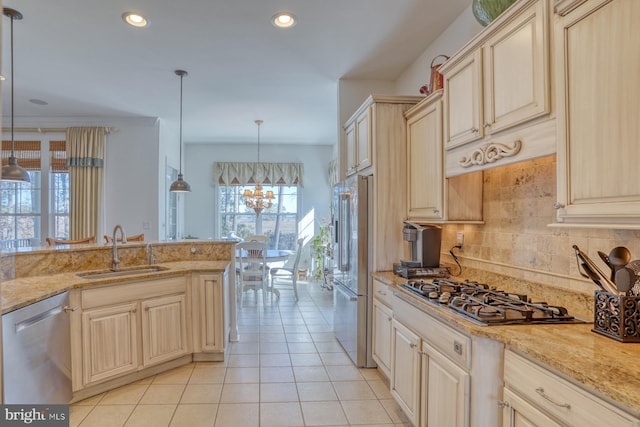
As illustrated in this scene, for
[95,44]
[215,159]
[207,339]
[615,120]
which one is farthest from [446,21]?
[215,159]

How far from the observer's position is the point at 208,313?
10.5 feet

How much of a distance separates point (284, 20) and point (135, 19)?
3.81ft

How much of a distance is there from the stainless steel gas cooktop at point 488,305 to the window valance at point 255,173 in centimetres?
563

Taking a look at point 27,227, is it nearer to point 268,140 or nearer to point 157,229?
point 157,229

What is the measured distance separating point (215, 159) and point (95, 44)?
430cm

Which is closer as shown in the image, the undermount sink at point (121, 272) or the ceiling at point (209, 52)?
the ceiling at point (209, 52)

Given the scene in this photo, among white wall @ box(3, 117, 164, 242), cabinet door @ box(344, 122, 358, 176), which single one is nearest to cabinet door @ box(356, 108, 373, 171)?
cabinet door @ box(344, 122, 358, 176)

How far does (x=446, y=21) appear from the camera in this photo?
2.92 m

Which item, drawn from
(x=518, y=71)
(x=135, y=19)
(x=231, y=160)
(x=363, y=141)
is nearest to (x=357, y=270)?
(x=363, y=141)

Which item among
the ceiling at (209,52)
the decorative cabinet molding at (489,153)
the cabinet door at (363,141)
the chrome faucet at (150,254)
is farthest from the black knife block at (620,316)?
the chrome faucet at (150,254)

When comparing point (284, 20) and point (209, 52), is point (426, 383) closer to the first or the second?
point (284, 20)

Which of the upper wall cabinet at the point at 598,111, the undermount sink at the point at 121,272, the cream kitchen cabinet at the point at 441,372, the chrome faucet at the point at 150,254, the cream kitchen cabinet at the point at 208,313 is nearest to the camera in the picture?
the upper wall cabinet at the point at 598,111

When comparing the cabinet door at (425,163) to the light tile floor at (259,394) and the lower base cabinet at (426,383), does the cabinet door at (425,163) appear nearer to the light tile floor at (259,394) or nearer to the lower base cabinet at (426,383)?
the lower base cabinet at (426,383)

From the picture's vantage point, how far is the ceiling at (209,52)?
9.04 ft
